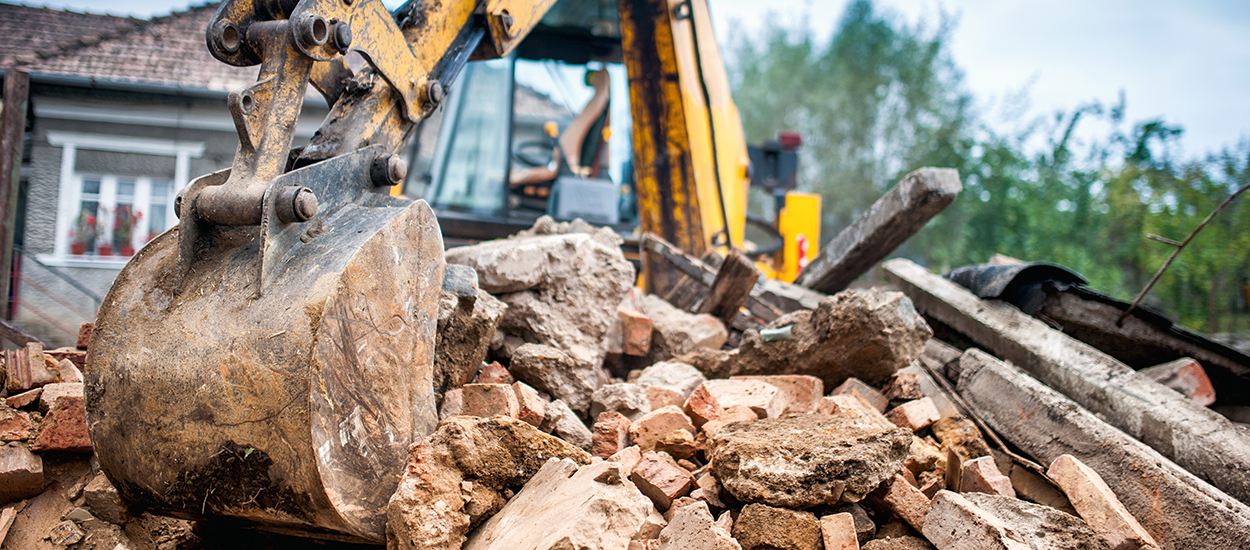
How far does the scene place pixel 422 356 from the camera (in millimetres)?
1843

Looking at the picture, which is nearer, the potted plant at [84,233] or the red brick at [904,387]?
the red brick at [904,387]

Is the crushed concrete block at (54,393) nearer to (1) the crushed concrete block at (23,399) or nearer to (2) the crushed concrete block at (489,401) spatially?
(1) the crushed concrete block at (23,399)

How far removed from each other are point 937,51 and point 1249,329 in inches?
691

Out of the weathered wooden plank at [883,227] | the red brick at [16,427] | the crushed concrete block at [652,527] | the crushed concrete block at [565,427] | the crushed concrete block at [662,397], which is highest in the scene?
the weathered wooden plank at [883,227]

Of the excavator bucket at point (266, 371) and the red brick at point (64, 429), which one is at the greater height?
the excavator bucket at point (266, 371)

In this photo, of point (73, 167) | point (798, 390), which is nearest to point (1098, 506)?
point (798, 390)

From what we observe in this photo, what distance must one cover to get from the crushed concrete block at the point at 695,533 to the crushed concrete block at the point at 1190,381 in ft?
7.70

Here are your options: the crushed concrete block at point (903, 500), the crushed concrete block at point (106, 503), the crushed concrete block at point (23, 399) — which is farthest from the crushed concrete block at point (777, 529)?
the crushed concrete block at point (23, 399)

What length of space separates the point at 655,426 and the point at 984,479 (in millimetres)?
986

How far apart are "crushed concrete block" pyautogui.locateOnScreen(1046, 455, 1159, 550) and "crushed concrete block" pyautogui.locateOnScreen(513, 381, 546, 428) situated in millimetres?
1594

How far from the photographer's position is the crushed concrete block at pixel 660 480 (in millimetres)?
1877

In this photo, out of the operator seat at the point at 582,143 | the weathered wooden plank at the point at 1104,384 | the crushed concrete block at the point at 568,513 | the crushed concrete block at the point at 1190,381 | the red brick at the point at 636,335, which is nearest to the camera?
the crushed concrete block at the point at 568,513

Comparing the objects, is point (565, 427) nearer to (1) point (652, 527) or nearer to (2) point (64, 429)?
(1) point (652, 527)

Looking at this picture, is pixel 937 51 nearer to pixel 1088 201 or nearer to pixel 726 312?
pixel 1088 201
